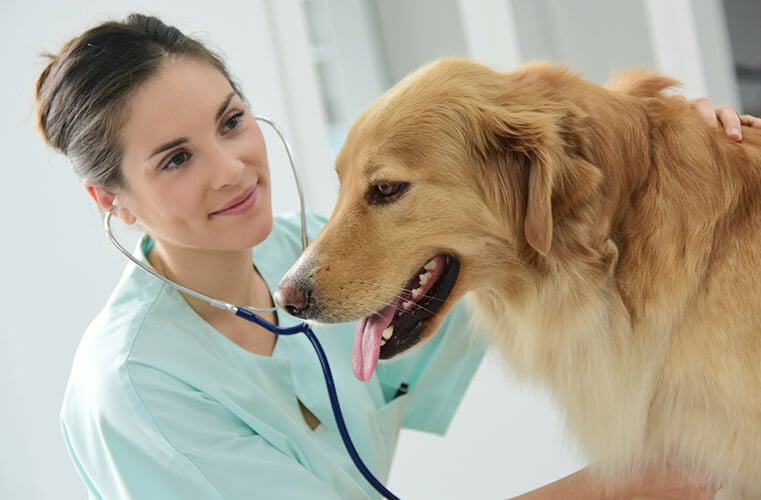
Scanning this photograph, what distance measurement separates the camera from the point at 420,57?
3490mm

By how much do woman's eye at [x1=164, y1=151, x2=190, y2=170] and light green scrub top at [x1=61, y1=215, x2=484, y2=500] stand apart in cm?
23

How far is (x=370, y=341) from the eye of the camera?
126 centimetres

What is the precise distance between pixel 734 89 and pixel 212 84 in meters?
1.53

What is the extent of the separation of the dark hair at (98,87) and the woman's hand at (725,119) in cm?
86

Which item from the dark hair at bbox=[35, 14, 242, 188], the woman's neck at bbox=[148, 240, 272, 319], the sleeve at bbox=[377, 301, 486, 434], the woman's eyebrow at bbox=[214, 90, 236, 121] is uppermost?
the dark hair at bbox=[35, 14, 242, 188]

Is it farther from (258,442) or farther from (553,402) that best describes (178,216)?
(553,402)

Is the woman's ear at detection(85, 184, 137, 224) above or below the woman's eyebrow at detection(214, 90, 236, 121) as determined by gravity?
below

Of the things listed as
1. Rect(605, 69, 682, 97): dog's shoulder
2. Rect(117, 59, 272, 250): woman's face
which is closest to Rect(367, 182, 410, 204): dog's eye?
Rect(117, 59, 272, 250): woman's face

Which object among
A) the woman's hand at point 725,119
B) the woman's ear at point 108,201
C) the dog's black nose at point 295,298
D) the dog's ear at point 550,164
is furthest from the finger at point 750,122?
the woman's ear at point 108,201

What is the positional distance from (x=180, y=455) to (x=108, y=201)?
51 centimetres

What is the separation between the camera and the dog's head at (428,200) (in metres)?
1.19

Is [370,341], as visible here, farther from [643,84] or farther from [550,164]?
[643,84]

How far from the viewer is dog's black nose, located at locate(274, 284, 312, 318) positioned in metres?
1.19

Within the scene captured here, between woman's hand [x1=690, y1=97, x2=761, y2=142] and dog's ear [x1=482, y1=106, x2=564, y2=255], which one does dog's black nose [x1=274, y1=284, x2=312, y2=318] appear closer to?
dog's ear [x1=482, y1=106, x2=564, y2=255]
